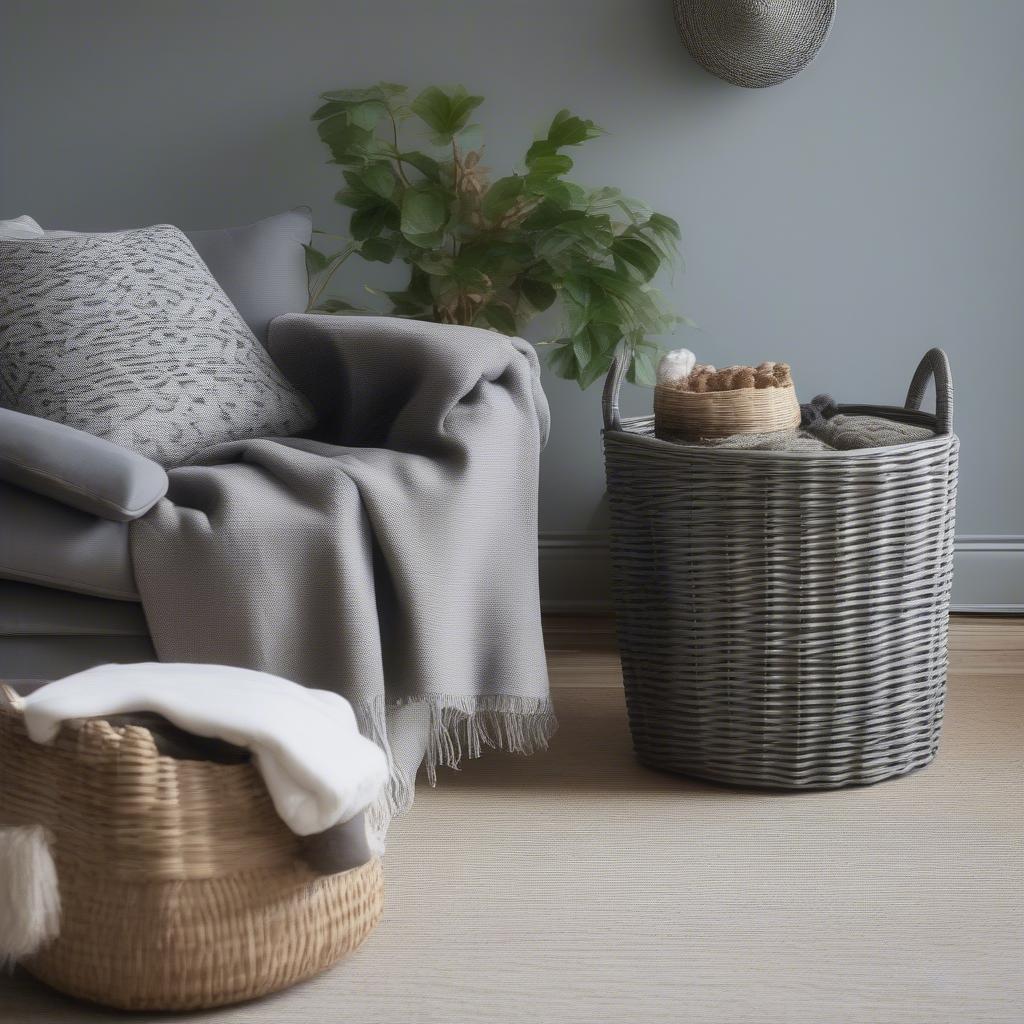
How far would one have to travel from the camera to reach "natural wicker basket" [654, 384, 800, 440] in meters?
1.63

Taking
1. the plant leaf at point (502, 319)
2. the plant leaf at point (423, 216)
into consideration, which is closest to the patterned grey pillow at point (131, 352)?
the plant leaf at point (423, 216)

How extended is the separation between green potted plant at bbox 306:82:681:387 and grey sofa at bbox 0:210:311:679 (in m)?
0.86

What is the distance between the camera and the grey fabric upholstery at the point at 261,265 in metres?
2.06

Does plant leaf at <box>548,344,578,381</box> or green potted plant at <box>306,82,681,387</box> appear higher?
green potted plant at <box>306,82,681,387</box>

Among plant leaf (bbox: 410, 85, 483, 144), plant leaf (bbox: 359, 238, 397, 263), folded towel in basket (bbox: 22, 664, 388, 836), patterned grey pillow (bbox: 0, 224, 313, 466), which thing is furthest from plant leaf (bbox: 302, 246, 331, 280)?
folded towel in basket (bbox: 22, 664, 388, 836)

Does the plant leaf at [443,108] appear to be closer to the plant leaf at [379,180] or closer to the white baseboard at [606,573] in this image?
the plant leaf at [379,180]

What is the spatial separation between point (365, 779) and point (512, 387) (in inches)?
32.0

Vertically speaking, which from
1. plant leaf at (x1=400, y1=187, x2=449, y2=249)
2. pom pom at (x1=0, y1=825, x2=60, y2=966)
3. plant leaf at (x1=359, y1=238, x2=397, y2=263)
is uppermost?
plant leaf at (x1=400, y1=187, x2=449, y2=249)

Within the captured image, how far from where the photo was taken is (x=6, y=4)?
2.55 meters

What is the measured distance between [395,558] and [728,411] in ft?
1.61

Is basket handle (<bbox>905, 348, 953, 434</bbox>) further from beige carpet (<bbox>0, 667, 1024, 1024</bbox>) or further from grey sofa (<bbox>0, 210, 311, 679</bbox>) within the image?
grey sofa (<bbox>0, 210, 311, 679</bbox>)

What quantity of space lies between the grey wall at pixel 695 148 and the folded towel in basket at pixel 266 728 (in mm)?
1548

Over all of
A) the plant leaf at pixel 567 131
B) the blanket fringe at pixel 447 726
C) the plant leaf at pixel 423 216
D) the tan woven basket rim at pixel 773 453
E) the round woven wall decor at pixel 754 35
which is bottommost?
the blanket fringe at pixel 447 726

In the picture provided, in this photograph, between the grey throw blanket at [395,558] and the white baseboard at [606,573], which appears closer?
the grey throw blanket at [395,558]
